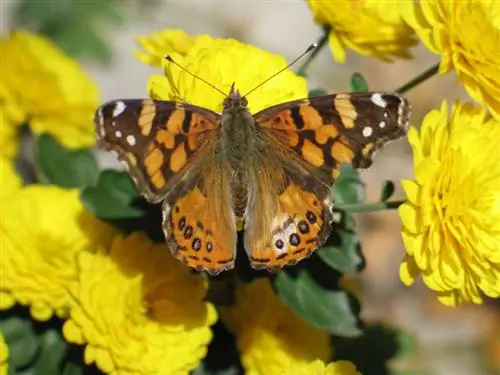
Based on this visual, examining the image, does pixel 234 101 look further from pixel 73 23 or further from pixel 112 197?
pixel 73 23

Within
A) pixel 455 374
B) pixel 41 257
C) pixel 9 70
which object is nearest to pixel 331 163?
pixel 41 257

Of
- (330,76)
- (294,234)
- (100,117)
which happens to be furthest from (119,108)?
(330,76)

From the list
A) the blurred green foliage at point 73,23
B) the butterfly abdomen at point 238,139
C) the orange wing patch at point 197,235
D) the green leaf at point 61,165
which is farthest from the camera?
the blurred green foliage at point 73,23

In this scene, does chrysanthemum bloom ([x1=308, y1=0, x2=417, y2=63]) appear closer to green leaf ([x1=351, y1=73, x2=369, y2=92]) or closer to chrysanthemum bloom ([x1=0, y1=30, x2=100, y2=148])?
green leaf ([x1=351, y1=73, x2=369, y2=92])

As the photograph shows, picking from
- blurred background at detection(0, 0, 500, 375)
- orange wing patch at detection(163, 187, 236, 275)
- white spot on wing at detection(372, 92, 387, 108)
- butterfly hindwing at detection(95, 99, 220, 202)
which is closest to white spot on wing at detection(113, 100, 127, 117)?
butterfly hindwing at detection(95, 99, 220, 202)

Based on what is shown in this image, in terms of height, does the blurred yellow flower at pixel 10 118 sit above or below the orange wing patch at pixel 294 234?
below

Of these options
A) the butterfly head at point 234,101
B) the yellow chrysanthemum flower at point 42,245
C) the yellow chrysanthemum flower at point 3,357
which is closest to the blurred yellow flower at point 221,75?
the butterfly head at point 234,101

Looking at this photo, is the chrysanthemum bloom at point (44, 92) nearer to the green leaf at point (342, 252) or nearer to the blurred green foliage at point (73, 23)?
the green leaf at point (342, 252)
